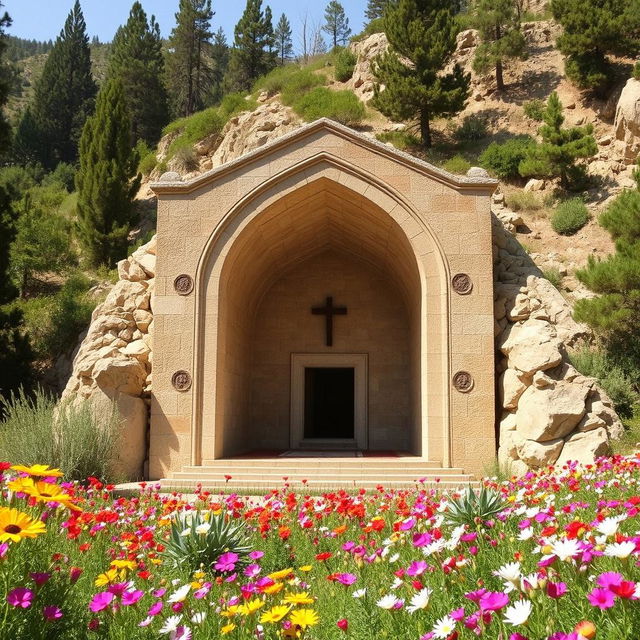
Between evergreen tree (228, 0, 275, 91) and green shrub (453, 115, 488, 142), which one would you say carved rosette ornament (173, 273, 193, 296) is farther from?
evergreen tree (228, 0, 275, 91)

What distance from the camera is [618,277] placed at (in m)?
14.4

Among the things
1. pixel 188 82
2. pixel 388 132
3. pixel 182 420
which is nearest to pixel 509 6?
pixel 388 132

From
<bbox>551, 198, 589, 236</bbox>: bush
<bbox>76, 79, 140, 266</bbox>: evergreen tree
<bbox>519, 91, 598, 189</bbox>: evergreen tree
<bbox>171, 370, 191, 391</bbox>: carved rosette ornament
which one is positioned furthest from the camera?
<bbox>76, 79, 140, 266</bbox>: evergreen tree

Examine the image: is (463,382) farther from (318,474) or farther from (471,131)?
(471,131)

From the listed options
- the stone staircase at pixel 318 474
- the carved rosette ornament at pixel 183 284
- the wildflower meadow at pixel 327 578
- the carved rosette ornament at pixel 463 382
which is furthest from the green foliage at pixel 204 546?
the carved rosette ornament at pixel 183 284

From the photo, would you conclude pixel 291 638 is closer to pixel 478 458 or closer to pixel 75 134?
pixel 478 458

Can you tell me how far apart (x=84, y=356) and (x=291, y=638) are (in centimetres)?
962

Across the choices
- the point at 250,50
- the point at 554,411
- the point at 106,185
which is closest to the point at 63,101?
the point at 250,50

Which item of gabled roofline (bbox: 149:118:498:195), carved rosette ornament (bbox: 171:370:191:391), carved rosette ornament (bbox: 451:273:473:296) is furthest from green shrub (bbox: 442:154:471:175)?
carved rosette ornament (bbox: 171:370:191:391)

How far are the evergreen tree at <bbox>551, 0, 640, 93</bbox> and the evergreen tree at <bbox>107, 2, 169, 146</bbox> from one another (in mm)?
24291

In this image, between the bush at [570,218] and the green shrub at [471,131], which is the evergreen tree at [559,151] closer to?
the bush at [570,218]

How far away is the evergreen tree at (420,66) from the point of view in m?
27.4

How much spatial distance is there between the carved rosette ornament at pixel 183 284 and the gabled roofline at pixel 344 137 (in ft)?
5.15

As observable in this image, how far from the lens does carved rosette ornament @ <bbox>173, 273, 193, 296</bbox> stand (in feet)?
35.7
